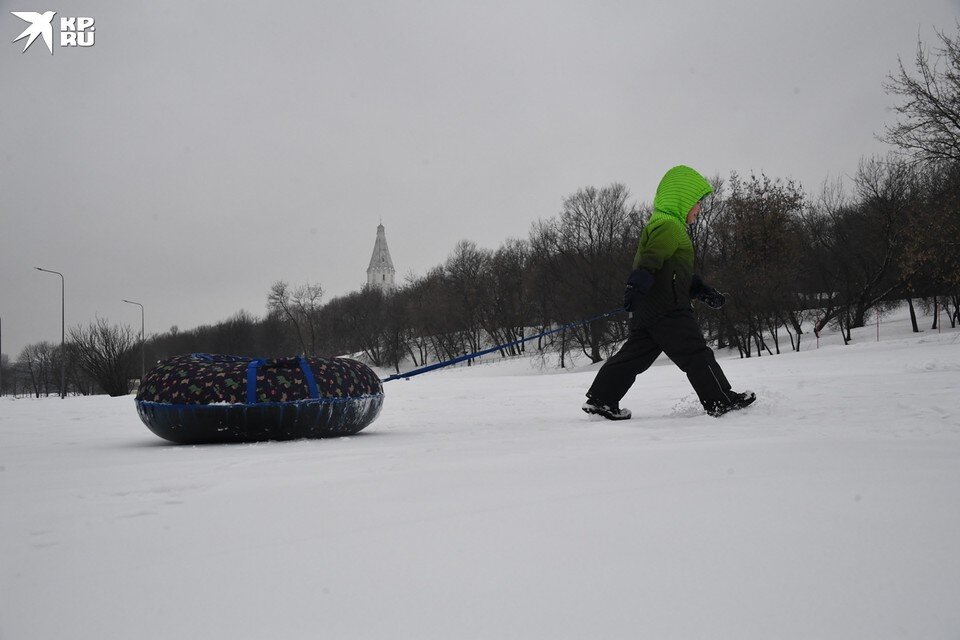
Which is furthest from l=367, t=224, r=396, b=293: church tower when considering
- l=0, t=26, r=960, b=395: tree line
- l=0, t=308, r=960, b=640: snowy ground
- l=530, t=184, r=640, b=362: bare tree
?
l=0, t=308, r=960, b=640: snowy ground

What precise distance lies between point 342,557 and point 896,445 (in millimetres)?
2414

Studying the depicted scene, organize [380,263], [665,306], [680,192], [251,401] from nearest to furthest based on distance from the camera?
[251,401] < [665,306] < [680,192] < [380,263]

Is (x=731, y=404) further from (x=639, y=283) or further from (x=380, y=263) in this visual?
(x=380, y=263)

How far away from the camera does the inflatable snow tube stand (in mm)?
4172

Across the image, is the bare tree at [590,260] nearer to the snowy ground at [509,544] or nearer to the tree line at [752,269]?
the tree line at [752,269]

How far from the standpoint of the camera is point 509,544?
1.52 m

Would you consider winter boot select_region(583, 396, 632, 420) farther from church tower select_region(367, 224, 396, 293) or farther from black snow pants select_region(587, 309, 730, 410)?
church tower select_region(367, 224, 396, 293)

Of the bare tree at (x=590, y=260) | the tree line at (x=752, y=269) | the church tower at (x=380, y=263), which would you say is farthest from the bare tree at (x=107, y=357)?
the church tower at (x=380, y=263)

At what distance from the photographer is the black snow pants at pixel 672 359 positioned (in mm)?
4293

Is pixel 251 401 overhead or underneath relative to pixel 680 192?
underneath

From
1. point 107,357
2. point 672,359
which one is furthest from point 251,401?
point 107,357

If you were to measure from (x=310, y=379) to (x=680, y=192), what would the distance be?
3255 mm

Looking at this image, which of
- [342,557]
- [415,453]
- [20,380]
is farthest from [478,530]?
[20,380]

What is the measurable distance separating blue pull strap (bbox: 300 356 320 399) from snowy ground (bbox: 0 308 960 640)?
1310mm
